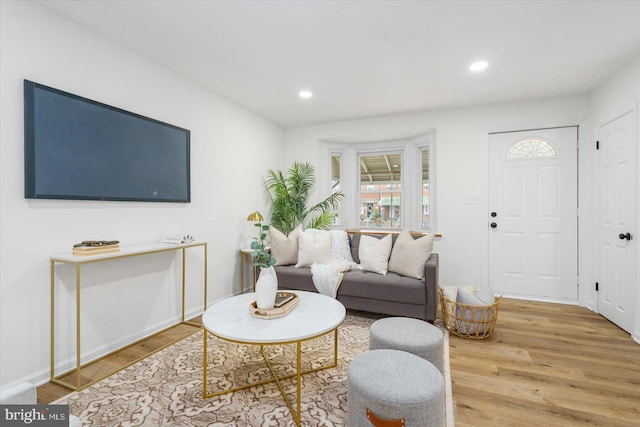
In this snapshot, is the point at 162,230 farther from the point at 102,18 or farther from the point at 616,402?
the point at 616,402

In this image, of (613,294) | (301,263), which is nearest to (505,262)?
(613,294)

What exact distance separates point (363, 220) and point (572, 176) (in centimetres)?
270

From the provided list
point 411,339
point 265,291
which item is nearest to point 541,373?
point 411,339

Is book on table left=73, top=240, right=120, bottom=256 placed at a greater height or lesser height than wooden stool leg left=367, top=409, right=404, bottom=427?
greater

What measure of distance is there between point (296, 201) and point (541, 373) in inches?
132

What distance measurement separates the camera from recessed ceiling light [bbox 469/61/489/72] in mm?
2766

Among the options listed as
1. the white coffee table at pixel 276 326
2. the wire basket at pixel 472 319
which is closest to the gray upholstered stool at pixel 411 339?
the white coffee table at pixel 276 326

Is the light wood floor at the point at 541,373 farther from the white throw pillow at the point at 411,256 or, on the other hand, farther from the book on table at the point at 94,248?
the book on table at the point at 94,248

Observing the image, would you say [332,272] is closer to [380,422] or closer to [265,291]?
[265,291]

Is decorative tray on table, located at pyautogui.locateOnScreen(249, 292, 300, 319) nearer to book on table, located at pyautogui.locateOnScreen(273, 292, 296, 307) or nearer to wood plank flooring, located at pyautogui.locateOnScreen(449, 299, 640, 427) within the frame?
book on table, located at pyautogui.locateOnScreen(273, 292, 296, 307)

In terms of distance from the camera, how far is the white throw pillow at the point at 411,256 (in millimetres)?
2965

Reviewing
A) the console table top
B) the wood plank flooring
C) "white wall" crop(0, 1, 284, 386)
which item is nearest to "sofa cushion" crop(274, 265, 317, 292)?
"white wall" crop(0, 1, 284, 386)

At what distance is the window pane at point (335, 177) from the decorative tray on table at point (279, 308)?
2848 mm

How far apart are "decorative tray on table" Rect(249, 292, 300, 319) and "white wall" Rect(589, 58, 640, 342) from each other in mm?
2919
